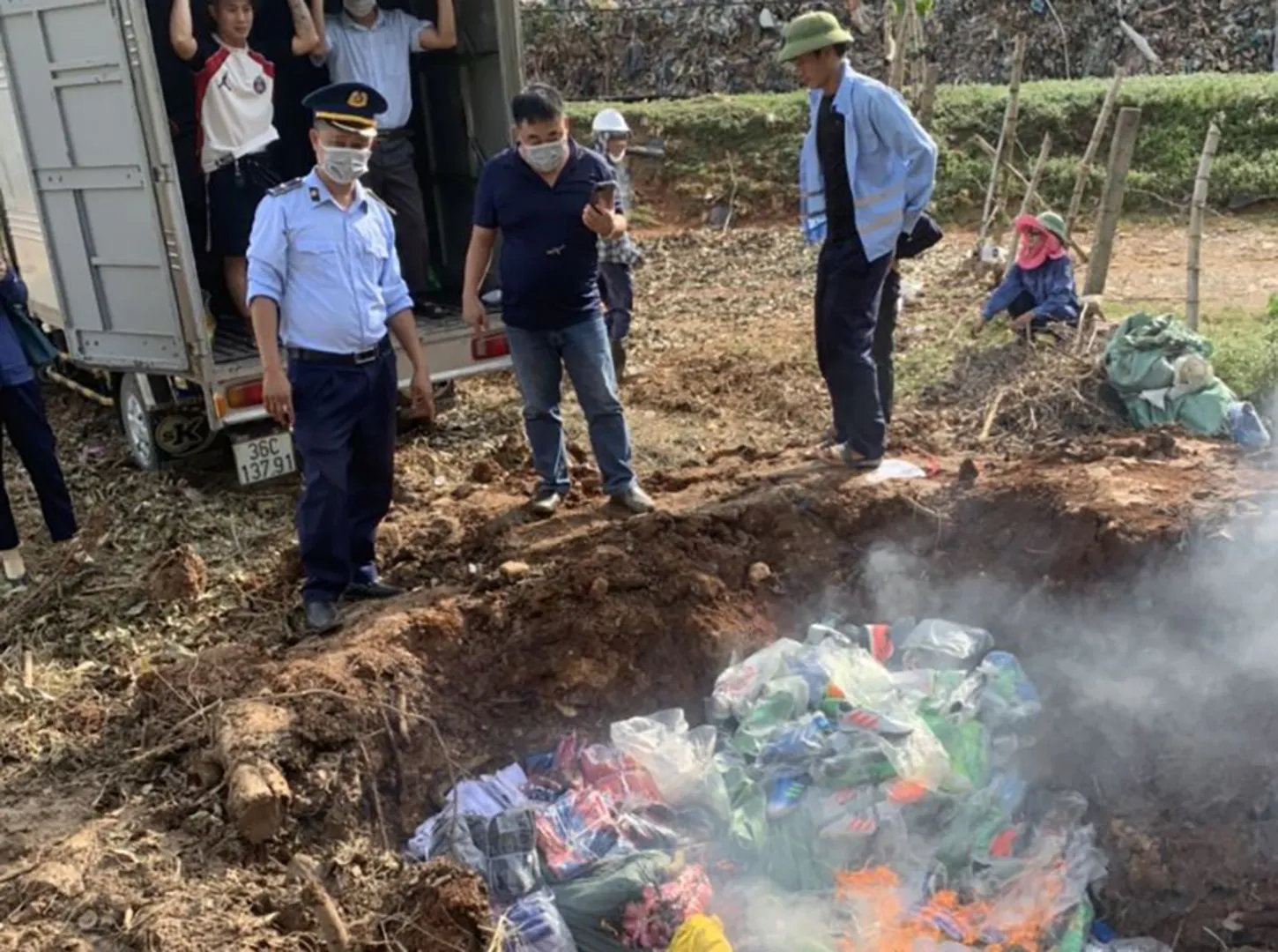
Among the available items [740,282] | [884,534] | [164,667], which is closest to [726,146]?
[740,282]

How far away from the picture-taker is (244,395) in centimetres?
556

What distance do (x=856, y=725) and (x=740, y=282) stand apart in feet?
24.6

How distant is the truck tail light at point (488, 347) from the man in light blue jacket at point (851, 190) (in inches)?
81.3

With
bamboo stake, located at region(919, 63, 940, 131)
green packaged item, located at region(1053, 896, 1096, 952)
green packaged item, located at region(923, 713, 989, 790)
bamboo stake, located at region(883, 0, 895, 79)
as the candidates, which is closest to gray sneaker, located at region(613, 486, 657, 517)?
green packaged item, located at region(923, 713, 989, 790)

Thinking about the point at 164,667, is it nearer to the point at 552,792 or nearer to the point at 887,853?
the point at 552,792

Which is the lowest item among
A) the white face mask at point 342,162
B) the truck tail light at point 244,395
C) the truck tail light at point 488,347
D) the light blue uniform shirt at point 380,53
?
the truck tail light at point 488,347

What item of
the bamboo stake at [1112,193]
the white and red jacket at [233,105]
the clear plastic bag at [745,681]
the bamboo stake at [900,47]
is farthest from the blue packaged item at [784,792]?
the bamboo stake at [900,47]

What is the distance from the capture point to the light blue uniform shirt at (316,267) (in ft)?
13.4

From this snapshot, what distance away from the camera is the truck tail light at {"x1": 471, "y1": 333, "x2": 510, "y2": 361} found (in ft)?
20.9

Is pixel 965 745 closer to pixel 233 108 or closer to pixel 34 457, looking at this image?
pixel 34 457

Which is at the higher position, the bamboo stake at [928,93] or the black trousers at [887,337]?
the bamboo stake at [928,93]

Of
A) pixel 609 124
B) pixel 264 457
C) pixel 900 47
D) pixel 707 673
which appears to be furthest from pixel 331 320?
pixel 900 47

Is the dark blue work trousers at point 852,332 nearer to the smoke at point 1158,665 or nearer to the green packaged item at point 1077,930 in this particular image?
the smoke at point 1158,665

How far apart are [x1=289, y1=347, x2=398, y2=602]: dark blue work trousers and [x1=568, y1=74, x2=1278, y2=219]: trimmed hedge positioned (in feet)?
33.4
